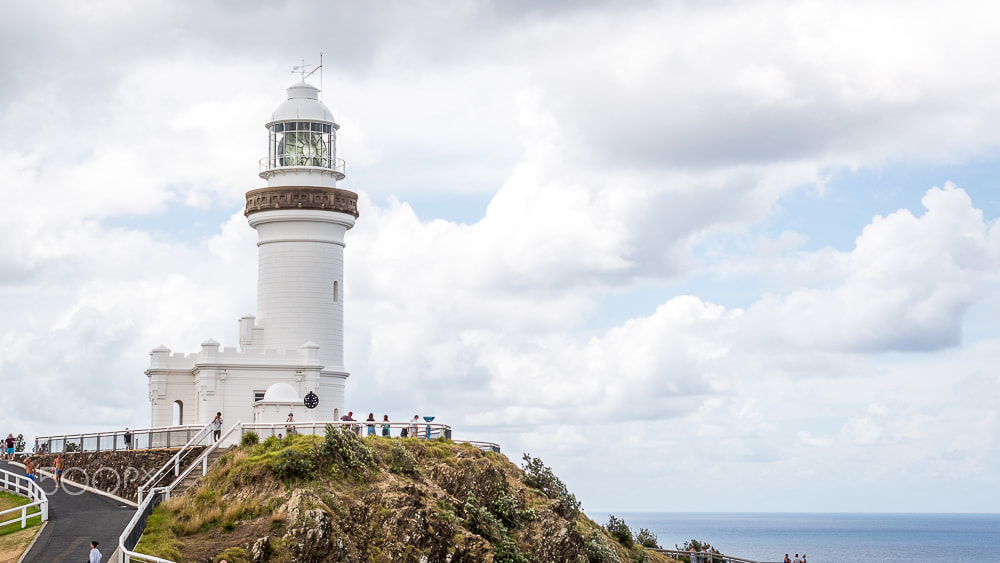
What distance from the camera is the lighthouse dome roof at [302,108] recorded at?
5106 cm

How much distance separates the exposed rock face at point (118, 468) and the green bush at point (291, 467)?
603 centimetres

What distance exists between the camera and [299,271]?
1950 inches

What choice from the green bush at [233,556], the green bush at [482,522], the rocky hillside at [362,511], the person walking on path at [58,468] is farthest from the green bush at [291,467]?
the person walking on path at [58,468]

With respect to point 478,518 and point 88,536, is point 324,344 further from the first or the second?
point 88,536

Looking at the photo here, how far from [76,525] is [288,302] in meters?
18.1

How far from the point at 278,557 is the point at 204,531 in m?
2.77

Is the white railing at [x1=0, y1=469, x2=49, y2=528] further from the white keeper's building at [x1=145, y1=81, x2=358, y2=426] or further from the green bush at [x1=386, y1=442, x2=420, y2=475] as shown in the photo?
the green bush at [x1=386, y1=442, x2=420, y2=475]

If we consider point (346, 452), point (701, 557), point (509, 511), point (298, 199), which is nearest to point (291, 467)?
point (346, 452)

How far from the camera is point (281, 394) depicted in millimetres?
44062

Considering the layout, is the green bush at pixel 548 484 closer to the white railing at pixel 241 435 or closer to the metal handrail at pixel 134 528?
the white railing at pixel 241 435

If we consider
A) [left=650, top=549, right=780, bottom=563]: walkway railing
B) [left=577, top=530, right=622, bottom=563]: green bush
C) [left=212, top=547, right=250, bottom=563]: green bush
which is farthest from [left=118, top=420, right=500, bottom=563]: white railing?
[left=650, top=549, right=780, bottom=563]: walkway railing

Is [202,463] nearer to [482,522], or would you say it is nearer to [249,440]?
[249,440]

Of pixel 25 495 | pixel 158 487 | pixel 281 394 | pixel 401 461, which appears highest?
pixel 281 394

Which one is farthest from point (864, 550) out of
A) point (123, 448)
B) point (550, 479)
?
point (123, 448)
